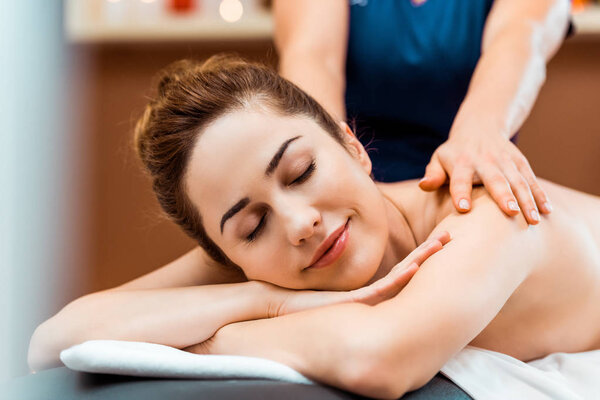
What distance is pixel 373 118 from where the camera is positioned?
1857mm

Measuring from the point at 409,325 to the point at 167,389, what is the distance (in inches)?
12.2

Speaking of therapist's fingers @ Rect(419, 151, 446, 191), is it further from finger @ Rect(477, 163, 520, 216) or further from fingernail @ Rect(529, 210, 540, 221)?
fingernail @ Rect(529, 210, 540, 221)

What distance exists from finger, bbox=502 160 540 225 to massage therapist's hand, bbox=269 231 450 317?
0.15 meters

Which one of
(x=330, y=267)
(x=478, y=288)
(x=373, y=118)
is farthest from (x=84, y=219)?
(x=478, y=288)

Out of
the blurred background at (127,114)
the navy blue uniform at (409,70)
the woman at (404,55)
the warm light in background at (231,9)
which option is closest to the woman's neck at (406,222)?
the woman at (404,55)

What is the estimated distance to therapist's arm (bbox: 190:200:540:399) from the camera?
0.82 metres

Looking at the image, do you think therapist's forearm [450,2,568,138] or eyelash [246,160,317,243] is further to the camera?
therapist's forearm [450,2,568,138]

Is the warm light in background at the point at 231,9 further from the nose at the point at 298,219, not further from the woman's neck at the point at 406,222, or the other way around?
the nose at the point at 298,219

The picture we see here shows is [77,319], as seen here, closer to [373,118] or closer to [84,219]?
[373,118]

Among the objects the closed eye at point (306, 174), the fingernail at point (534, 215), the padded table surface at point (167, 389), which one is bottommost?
the padded table surface at point (167, 389)

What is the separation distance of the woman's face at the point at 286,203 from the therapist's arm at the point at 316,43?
1.86 ft

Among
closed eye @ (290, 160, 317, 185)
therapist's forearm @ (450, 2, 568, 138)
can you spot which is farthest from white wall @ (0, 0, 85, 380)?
therapist's forearm @ (450, 2, 568, 138)

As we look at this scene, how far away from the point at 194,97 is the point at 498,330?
65 cm

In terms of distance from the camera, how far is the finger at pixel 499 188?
1.03 metres
